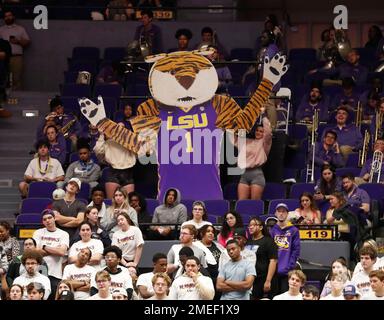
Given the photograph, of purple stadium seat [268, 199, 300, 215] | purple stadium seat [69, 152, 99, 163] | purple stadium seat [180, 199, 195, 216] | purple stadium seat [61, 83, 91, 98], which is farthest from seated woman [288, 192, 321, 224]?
purple stadium seat [61, 83, 91, 98]

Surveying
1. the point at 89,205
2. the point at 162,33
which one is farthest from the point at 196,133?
the point at 162,33

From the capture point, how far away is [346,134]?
1761 centimetres

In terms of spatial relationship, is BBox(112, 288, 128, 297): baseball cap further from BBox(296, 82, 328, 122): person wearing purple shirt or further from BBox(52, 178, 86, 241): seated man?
BBox(296, 82, 328, 122): person wearing purple shirt

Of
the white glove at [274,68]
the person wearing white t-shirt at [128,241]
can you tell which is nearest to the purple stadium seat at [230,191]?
the white glove at [274,68]

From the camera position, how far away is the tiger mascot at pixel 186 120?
55.3 ft

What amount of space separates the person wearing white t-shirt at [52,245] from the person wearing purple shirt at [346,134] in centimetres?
429

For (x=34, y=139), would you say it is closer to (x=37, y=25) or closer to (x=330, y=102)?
(x=37, y=25)

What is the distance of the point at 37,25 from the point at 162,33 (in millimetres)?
1905

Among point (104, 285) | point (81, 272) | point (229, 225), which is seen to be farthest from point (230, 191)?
point (104, 285)

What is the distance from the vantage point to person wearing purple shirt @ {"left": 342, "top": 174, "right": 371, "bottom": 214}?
51.0ft

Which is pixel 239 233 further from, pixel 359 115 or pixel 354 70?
pixel 354 70

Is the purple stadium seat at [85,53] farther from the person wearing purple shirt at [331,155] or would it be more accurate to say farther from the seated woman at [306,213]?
the seated woman at [306,213]

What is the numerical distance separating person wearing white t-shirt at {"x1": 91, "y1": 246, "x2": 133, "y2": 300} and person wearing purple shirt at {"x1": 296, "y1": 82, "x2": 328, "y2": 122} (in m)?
5.63
